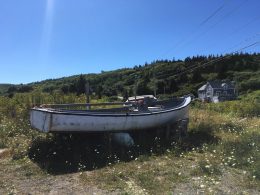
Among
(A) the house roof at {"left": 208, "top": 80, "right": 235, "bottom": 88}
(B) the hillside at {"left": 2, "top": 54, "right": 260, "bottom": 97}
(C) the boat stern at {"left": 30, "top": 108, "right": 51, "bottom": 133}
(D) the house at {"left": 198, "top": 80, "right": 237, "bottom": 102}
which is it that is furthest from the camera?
(A) the house roof at {"left": 208, "top": 80, "right": 235, "bottom": 88}

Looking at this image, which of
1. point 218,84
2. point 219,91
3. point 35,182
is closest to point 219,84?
point 218,84

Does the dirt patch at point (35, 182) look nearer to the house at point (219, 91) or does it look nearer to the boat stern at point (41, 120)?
the boat stern at point (41, 120)

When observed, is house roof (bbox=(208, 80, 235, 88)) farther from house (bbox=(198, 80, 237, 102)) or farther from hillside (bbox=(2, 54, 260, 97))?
hillside (bbox=(2, 54, 260, 97))

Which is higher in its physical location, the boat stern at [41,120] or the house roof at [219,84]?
the house roof at [219,84]

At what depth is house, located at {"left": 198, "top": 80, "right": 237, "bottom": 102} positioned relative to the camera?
9344cm

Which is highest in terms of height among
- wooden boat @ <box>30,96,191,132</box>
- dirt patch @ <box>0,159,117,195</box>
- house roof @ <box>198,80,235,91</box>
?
house roof @ <box>198,80,235,91</box>

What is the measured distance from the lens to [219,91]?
9612 centimetres

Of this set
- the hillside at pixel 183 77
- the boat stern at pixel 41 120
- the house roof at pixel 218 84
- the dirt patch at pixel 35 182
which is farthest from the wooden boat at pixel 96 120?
the house roof at pixel 218 84

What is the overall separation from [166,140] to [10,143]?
4.77 metres

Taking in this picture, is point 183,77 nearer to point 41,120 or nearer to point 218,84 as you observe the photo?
point 218,84

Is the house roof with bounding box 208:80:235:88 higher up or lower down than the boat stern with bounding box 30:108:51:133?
higher up

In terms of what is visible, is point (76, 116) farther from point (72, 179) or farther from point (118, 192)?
point (118, 192)

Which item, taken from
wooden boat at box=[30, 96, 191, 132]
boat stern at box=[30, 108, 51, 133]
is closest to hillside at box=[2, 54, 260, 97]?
wooden boat at box=[30, 96, 191, 132]

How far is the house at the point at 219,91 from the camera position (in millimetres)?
93438
